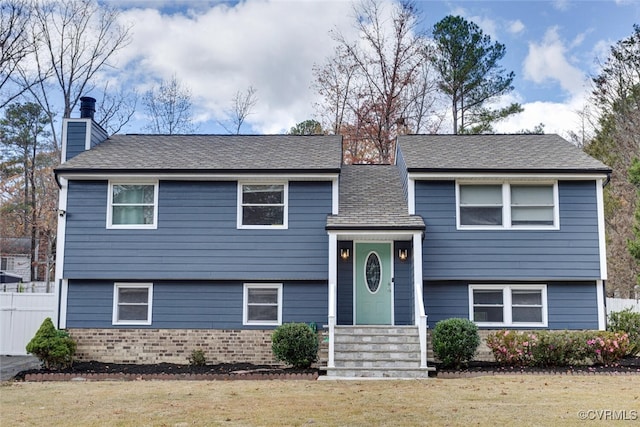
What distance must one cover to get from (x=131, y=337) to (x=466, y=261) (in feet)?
26.1

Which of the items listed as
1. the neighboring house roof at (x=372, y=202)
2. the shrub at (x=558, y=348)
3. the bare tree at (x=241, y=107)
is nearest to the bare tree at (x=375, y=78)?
the bare tree at (x=241, y=107)

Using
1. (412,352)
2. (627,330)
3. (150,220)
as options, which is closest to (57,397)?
(150,220)

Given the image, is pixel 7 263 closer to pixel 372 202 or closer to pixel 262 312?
pixel 262 312

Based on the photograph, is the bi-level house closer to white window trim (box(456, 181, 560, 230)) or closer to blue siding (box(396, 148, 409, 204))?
white window trim (box(456, 181, 560, 230))

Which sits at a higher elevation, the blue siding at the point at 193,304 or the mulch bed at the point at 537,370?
the blue siding at the point at 193,304

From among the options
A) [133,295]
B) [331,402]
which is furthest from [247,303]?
[331,402]

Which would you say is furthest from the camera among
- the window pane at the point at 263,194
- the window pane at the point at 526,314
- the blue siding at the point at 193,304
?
the window pane at the point at 263,194

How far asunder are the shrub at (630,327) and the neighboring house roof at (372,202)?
5.02 metres

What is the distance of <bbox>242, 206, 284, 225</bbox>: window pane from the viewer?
13742mm

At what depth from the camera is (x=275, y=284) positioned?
13.5 meters

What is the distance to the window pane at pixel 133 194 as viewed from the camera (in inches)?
547

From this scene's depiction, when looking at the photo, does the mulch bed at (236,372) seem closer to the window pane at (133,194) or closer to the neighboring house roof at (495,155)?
the window pane at (133,194)

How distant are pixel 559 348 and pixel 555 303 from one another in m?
1.54

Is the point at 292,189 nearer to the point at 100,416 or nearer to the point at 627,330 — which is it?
the point at 100,416
